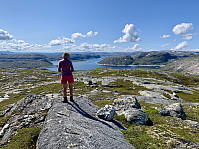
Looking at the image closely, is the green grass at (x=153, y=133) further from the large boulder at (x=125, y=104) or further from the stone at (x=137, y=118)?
the large boulder at (x=125, y=104)

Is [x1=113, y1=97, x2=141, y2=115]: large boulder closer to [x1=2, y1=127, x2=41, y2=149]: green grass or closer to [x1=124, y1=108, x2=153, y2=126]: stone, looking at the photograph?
[x1=124, y1=108, x2=153, y2=126]: stone

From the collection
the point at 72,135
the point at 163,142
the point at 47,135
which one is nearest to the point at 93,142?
the point at 72,135

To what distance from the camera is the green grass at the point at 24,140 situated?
1024cm

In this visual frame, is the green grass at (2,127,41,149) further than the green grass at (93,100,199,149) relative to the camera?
No

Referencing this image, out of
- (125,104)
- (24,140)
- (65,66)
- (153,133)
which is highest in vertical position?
(65,66)

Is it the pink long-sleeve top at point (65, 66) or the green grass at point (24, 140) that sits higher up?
the pink long-sleeve top at point (65, 66)

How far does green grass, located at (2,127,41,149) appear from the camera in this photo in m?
10.2

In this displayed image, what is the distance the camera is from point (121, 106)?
26.4m

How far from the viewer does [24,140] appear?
10773mm

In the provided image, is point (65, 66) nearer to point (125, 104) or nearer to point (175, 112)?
point (125, 104)

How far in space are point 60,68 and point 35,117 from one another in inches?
293

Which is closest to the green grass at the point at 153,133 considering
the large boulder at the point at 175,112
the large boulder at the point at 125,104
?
the large boulder at the point at 175,112

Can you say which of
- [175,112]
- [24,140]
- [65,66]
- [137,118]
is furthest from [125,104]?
[24,140]

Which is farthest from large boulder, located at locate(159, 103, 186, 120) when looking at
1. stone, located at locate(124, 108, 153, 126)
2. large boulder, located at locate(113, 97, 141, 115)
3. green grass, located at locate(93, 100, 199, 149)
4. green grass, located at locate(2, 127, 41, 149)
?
green grass, located at locate(2, 127, 41, 149)
